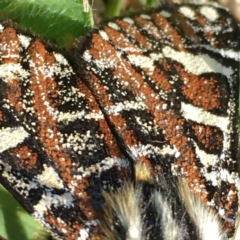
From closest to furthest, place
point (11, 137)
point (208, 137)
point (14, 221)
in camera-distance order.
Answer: point (11, 137) < point (208, 137) < point (14, 221)

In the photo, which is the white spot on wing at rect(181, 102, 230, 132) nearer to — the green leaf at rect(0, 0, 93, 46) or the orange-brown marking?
the orange-brown marking

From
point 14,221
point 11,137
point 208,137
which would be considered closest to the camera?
point 11,137

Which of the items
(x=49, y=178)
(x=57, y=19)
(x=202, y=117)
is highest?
(x=57, y=19)

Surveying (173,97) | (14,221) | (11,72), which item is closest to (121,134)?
(173,97)

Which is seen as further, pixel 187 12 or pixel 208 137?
pixel 187 12

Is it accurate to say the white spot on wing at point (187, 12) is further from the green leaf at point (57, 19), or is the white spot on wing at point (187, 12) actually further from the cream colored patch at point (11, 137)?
the cream colored patch at point (11, 137)

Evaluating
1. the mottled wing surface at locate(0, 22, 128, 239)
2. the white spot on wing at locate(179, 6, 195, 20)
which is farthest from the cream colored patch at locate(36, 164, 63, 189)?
the white spot on wing at locate(179, 6, 195, 20)

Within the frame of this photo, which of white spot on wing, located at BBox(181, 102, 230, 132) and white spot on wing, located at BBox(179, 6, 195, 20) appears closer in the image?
white spot on wing, located at BBox(181, 102, 230, 132)

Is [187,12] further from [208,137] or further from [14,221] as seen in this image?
A: [14,221]
